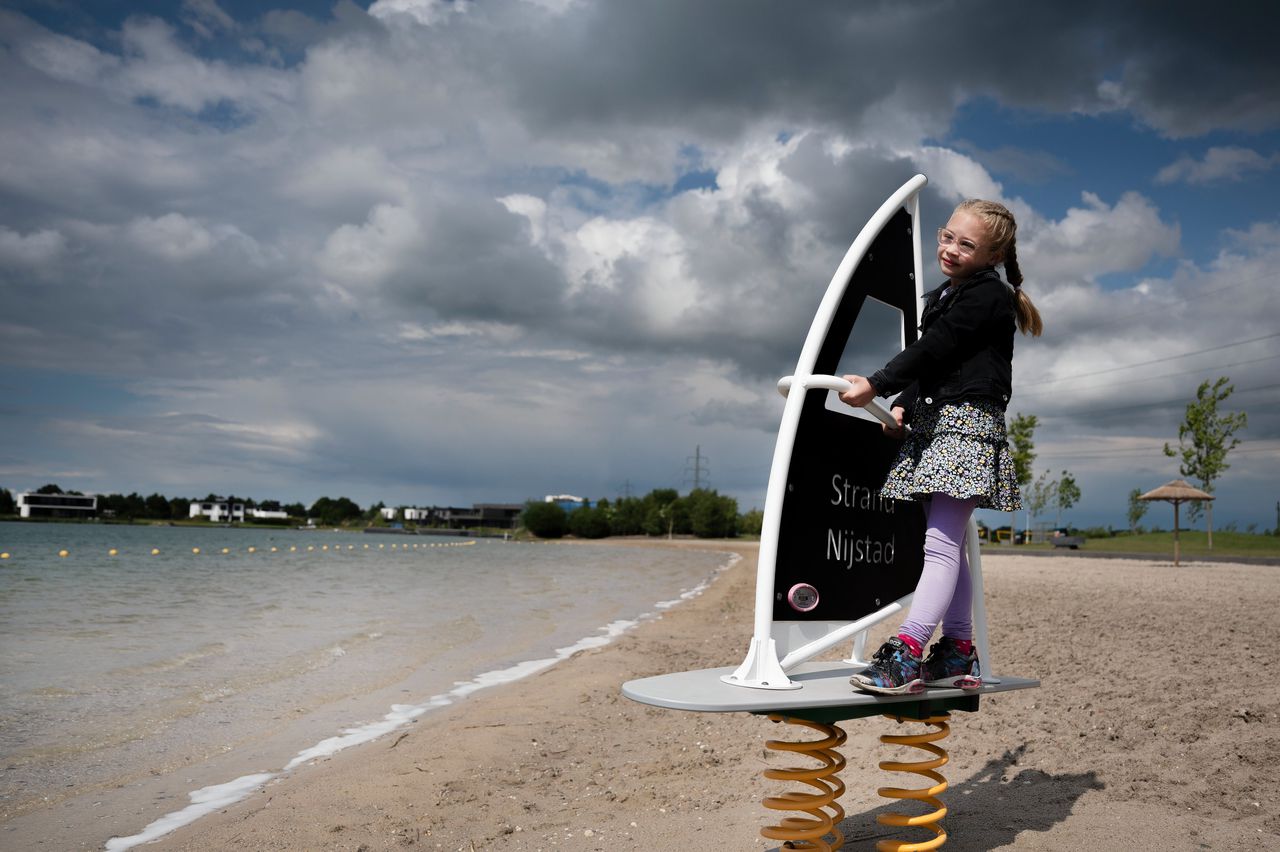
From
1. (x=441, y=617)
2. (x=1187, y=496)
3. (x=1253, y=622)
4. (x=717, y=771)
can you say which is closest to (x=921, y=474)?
(x=717, y=771)

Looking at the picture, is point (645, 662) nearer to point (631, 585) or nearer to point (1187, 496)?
point (631, 585)

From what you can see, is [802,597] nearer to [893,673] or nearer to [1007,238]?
[893,673]

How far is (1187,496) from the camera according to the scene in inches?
915

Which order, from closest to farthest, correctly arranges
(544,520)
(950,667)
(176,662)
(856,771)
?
(950,667), (856,771), (176,662), (544,520)

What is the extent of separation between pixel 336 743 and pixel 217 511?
165 meters

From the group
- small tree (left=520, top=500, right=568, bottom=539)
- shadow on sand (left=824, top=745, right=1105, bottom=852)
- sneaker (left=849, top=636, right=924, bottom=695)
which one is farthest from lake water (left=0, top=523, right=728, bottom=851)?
small tree (left=520, top=500, right=568, bottom=539)

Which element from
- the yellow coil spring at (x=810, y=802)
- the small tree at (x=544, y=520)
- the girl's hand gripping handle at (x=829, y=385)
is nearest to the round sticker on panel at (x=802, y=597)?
the yellow coil spring at (x=810, y=802)

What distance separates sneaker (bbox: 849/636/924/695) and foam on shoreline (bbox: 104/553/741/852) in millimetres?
4017

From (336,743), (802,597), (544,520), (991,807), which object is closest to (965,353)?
(802,597)

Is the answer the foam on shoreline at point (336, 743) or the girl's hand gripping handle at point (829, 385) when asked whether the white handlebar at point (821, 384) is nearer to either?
the girl's hand gripping handle at point (829, 385)

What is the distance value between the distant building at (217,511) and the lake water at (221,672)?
144 meters

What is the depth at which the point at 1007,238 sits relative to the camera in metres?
3.17

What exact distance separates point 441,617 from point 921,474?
13.8 metres

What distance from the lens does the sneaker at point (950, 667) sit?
3.04 m
